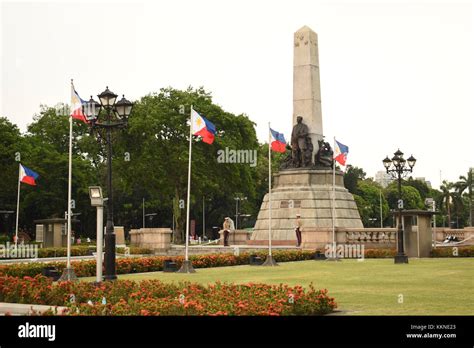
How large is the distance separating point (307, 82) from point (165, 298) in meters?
37.1

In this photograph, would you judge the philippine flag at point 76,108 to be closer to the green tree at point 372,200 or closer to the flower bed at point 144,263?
the flower bed at point 144,263

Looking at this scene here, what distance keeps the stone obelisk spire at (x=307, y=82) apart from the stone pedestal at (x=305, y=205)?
8.05 ft

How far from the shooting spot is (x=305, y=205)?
49.6 m

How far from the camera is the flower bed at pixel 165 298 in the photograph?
13273 mm

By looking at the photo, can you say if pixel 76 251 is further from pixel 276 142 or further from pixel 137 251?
pixel 276 142

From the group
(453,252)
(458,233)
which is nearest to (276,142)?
(453,252)

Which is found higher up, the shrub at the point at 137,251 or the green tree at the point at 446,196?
the green tree at the point at 446,196

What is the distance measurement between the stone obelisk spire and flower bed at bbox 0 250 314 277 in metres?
13.3

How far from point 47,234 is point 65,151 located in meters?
34.2

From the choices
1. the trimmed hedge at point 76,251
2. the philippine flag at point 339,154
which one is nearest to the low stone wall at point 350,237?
the philippine flag at point 339,154

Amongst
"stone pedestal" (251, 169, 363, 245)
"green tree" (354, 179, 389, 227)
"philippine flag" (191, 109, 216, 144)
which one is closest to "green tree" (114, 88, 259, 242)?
"stone pedestal" (251, 169, 363, 245)

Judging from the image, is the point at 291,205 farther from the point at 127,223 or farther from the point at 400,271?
the point at 127,223

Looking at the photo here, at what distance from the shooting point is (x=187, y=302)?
536 inches
